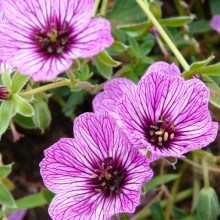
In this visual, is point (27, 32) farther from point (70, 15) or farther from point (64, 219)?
point (64, 219)

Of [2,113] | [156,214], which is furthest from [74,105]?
[2,113]

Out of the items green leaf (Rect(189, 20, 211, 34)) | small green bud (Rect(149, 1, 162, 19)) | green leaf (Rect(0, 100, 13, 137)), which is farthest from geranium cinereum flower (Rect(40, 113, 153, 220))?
green leaf (Rect(189, 20, 211, 34))

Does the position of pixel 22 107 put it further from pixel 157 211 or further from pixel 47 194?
pixel 157 211

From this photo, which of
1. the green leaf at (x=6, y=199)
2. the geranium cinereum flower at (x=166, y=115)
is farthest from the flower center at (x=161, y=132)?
the green leaf at (x=6, y=199)

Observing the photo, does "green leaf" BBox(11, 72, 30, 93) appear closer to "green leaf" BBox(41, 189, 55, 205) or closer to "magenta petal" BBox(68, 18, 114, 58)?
"magenta petal" BBox(68, 18, 114, 58)

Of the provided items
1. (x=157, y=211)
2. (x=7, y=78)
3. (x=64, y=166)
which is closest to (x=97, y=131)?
(x=64, y=166)

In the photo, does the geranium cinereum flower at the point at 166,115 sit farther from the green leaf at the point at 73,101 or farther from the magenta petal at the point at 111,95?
the green leaf at the point at 73,101
